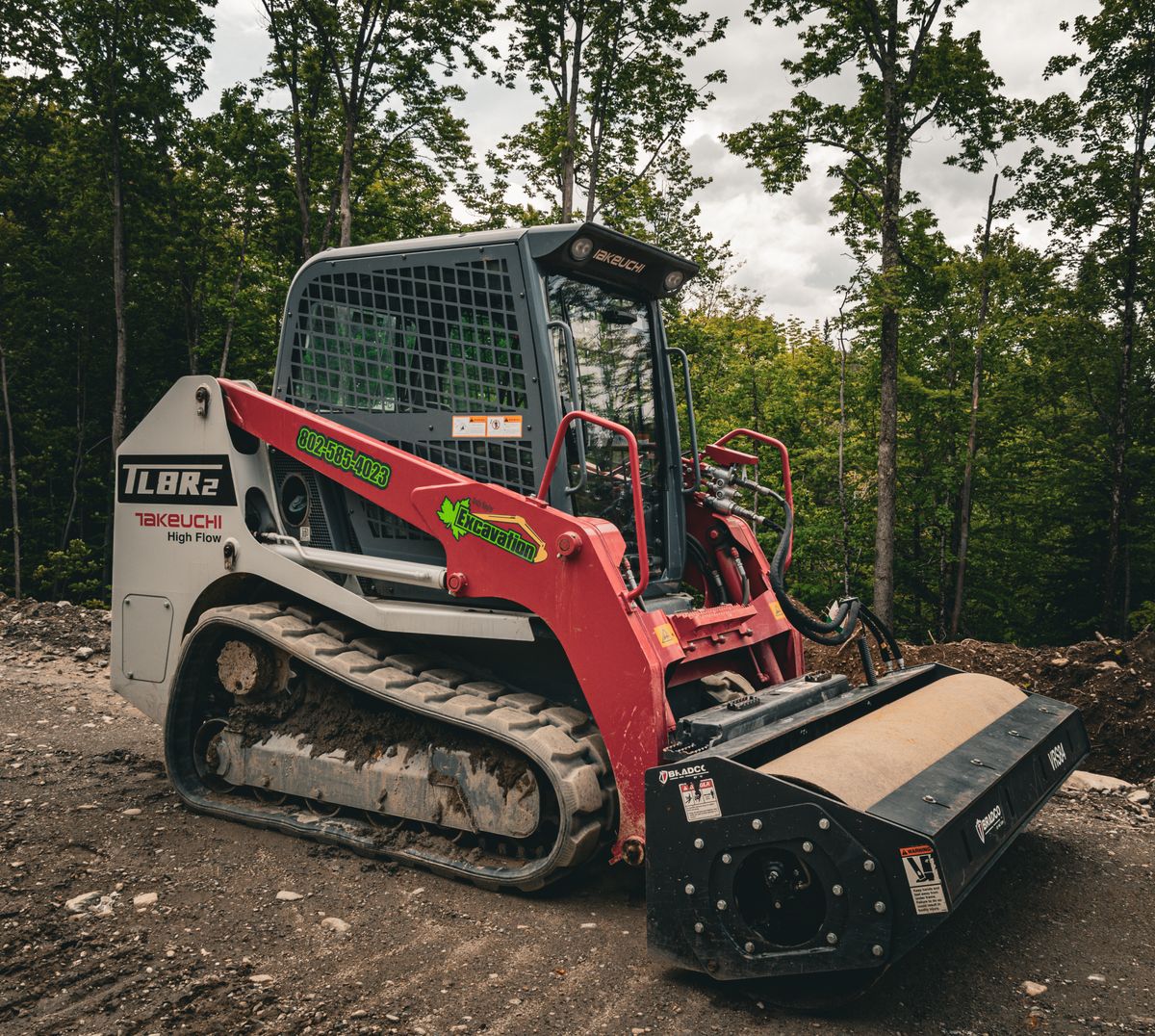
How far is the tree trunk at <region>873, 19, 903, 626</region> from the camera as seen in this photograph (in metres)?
16.0

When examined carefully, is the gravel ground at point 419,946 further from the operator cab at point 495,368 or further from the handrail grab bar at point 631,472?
the operator cab at point 495,368

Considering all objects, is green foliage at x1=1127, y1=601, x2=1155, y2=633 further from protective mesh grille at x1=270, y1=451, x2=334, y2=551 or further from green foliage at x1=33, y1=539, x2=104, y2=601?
green foliage at x1=33, y1=539, x2=104, y2=601

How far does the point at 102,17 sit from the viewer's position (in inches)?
691

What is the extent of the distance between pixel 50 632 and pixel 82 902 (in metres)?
6.80

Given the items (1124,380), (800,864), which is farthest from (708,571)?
(1124,380)

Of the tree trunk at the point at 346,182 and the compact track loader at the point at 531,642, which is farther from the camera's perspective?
the tree trunk at the point at 346,182

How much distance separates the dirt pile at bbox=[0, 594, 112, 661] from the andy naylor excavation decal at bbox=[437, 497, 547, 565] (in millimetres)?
6467

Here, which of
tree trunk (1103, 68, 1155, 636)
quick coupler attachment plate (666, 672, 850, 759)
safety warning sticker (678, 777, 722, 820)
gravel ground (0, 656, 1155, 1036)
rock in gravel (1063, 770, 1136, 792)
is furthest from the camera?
tree trunk (1103, 68, 1155, 636)

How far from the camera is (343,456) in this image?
4.64 metres

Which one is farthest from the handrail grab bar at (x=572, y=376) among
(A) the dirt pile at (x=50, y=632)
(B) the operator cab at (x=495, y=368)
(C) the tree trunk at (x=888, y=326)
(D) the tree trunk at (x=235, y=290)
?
(D) the tree trunk at (x=235, y=290)

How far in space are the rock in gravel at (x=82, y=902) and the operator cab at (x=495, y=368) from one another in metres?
1.92

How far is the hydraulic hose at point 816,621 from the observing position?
4168mm

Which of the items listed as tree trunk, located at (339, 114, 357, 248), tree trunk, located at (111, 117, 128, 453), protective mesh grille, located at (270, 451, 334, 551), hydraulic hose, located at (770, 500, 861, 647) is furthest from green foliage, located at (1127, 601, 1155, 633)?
tree trunk, located at (111, 117, 128, 453)

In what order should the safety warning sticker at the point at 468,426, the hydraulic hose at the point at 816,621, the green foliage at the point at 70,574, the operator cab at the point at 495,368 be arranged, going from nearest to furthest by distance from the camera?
the hydraulic hose at the point at 816,621 → the operator cab at the point at 495,368 → the safety warning sticker at the point at 468,426 → the green foliage at the point at 70,574
